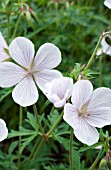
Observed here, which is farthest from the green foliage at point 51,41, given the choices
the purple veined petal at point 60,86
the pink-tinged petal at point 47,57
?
the purple veined petal at point 60,86

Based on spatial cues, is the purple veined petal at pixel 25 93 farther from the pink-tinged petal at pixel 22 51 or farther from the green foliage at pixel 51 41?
the green foliage at pixel 51 41

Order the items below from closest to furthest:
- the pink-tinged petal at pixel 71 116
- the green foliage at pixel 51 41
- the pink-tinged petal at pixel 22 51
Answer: the pink-tinged petal at pixel 71 116 < the pink-tinged petal at pixel 22 51 < the green foliage at pixel 51 41

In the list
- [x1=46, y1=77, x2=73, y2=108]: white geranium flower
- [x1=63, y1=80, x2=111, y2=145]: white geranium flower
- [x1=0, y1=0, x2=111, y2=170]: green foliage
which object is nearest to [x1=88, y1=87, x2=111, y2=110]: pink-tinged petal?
[x1=63, y1=80, x2=111, y2=145]: white geranium flower

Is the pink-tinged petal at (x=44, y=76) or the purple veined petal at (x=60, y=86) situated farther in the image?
the pink-tinged petal at (x=44, y=76)

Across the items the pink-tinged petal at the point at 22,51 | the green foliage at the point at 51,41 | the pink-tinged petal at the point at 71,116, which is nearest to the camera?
the pink-tinged petal at the point at 71,116

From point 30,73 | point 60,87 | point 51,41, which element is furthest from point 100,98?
point 51,41

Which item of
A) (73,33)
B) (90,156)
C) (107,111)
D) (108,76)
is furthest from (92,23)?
(107,111)

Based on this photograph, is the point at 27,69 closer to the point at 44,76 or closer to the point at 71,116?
the point at 44,76
